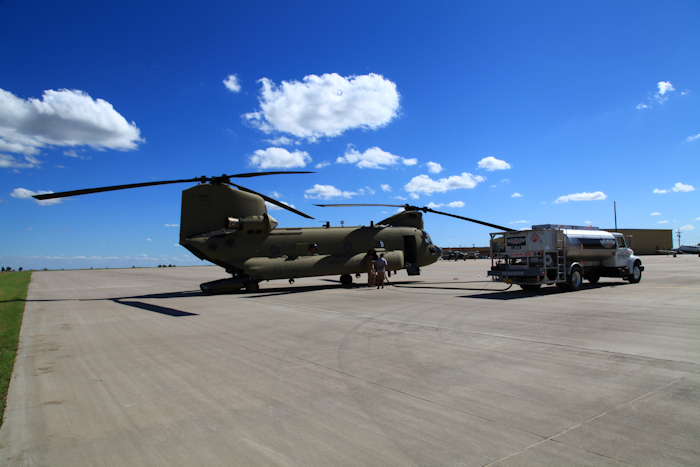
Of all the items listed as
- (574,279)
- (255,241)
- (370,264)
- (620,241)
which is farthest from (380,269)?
(620,241)

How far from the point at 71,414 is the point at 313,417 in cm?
253

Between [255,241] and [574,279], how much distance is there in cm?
1302

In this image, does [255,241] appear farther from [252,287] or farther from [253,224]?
[252,287]

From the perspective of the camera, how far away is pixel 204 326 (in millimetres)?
9188

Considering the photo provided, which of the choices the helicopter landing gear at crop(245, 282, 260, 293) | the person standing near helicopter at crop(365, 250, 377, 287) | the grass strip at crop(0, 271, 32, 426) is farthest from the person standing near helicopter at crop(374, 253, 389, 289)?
the grass strip at crop(0, 271, 32, 426)

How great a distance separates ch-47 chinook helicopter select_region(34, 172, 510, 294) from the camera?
1664 centimetres

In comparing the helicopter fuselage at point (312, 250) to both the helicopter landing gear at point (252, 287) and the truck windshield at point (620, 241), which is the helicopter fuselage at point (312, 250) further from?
the truck windshield at point (620, 241)

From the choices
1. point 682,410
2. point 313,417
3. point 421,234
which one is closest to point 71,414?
point 313,417

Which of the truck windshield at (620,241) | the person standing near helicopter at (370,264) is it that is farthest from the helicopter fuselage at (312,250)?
the truck windshield at (620,241)

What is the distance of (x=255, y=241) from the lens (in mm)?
17500

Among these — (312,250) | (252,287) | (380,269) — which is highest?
(312,250)

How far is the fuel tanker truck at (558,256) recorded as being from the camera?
1415 centimetres

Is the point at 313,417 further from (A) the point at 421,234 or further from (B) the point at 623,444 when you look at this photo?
(A) the point at 421,234

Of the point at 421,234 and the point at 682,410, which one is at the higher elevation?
the point at 421,234
